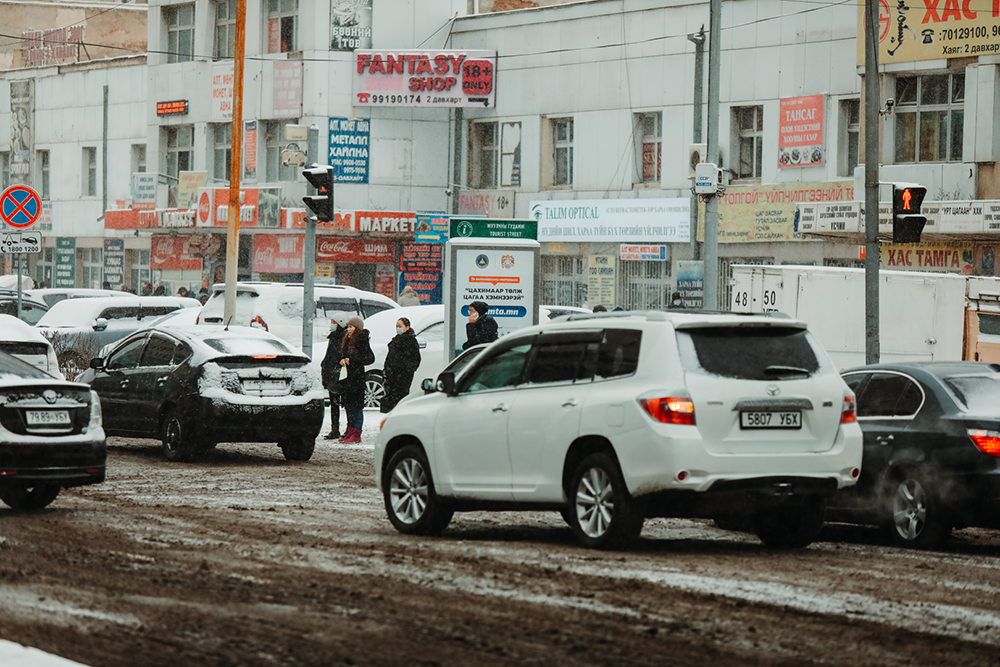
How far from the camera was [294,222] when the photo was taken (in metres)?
42.2

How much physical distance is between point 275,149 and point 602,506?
1370 inches

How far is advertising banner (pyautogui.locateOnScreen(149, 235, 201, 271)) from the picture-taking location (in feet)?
158

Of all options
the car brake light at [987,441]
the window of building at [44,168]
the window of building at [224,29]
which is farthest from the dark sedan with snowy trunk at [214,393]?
the window of building at [44,168]

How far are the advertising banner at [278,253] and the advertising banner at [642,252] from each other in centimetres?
963

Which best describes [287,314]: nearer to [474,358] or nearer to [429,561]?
[474,358]

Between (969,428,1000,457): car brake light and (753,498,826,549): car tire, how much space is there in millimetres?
1124

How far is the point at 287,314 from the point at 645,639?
64.7 feet

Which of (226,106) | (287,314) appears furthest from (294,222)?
(287,314)

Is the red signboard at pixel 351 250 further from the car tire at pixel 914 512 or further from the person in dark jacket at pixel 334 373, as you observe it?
the car tire at pixel 914 512

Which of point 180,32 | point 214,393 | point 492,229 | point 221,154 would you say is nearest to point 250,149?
point 221,154

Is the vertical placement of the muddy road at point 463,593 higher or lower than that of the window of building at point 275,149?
lower

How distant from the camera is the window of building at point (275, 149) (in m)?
43.6

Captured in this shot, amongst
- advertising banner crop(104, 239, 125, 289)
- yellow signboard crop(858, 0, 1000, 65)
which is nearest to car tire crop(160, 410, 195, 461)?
yellow signboard crop(858, 0, 1000, 65)

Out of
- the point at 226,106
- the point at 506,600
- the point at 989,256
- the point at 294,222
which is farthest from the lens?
the point at 226,106
